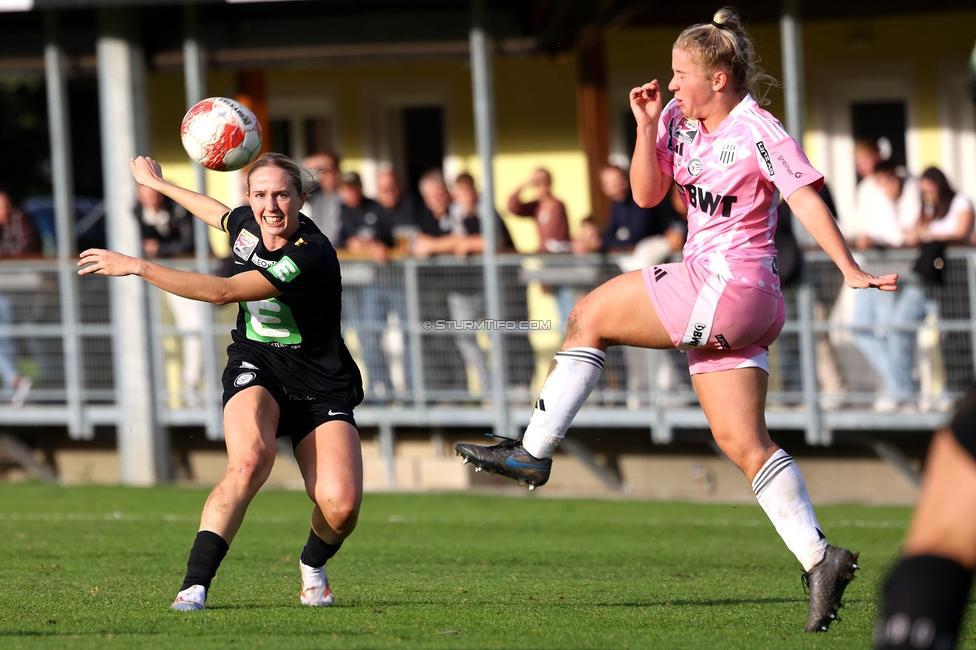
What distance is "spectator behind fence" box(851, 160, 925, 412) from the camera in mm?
12039

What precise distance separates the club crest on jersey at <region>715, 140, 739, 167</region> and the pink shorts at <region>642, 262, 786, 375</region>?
1.30 ft

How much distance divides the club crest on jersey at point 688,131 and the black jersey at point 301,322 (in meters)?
1.55

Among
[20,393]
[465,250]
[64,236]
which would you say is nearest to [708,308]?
[465,250]

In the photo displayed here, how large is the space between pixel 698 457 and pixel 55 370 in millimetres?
6319

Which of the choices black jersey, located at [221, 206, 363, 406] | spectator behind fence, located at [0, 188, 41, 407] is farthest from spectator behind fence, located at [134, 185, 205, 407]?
black jersey, located at [221, 206, 363, 406]

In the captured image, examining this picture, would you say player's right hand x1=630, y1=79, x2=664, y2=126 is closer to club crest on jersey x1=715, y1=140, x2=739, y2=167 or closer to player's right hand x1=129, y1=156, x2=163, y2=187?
club crest on jersey x1=715, y1=140, x2=739, y2=167

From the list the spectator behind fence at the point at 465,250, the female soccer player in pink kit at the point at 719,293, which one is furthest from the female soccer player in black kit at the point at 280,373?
the spectator behind fence at the point at 465,250

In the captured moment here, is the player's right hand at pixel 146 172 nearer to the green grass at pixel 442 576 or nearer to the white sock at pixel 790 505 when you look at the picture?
the green grass at pixel 442 576

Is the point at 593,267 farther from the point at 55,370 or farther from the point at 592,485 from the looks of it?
the point at 55,370

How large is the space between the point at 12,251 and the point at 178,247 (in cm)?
201

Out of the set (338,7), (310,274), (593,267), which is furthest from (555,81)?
(310,274)

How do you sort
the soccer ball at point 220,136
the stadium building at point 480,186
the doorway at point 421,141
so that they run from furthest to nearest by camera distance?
1. the doorway at point 421,141
2. the stadium building at point 480,186
3. the soccer ball at point 220,136

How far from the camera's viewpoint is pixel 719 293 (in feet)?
17.8

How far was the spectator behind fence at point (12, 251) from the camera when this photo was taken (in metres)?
14.6
